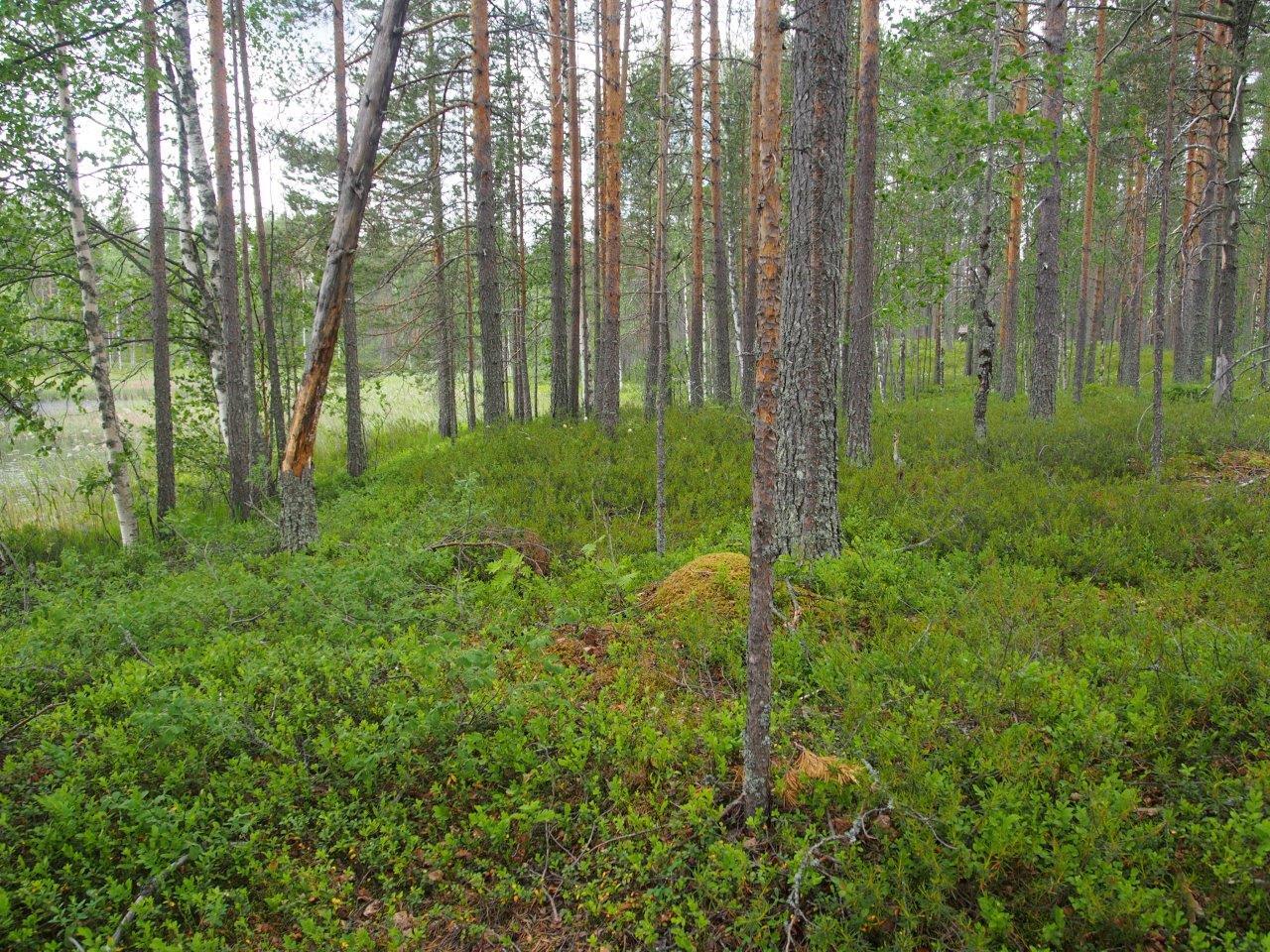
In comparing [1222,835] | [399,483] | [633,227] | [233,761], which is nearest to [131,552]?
[399,483]

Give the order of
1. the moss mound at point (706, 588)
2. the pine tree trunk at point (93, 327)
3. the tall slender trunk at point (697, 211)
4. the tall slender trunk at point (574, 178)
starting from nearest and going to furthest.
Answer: the moss mound at point (706, 588) < the pine tree trunk at point (93, 327) < the tall slender trunk at point (574, 178) < the tall slender trunk at point (697, 211)

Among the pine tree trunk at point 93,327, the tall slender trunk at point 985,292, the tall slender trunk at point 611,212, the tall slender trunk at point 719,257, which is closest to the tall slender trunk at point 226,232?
the pine tree trunk at point 93,327

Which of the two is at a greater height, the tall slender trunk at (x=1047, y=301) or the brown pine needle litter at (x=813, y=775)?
the tall slender trunk at (x=1047, y=301)

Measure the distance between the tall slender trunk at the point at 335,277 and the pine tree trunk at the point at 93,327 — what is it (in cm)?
412

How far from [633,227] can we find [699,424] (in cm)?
1703

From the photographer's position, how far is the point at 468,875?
322 cm

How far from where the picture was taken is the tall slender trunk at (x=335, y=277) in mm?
5793

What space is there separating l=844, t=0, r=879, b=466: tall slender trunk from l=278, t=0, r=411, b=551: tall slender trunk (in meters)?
7.51

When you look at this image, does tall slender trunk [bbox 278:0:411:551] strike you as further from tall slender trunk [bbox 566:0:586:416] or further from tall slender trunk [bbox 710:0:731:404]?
tall slender trunk [bbox 710:0:731:404]

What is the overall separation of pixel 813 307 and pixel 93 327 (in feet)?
34.4

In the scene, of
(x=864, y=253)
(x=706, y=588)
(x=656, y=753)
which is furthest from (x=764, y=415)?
(x=864, y=253)

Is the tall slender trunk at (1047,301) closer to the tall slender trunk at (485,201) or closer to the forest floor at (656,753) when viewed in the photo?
the forest floor at (656,753)

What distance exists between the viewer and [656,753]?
3.83m

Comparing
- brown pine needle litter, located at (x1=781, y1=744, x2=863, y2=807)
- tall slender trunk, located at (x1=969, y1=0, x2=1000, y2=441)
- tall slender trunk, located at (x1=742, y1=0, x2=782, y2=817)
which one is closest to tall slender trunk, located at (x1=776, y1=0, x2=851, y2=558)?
tall slender trunk, located at (x1=742, y1=0, x2=782, y2=817)
